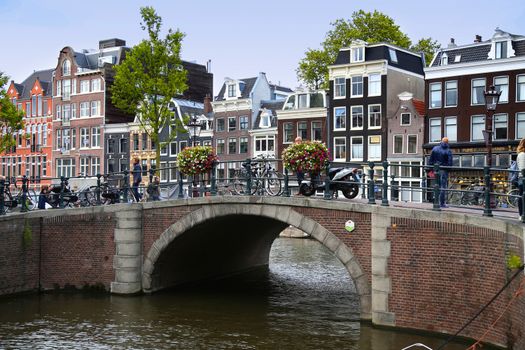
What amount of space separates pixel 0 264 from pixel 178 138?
3285 cm

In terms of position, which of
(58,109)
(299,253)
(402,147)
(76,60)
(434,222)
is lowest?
(299,253)

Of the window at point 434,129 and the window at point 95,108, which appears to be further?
the window at point 95,108

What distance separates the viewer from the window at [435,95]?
3791cm

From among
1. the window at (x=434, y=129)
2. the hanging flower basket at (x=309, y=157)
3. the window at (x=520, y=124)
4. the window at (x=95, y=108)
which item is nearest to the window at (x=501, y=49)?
the window at (x=520, y=124)

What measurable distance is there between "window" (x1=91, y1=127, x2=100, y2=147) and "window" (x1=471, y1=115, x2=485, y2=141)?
31.1 metres

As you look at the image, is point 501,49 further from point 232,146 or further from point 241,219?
point 241,219

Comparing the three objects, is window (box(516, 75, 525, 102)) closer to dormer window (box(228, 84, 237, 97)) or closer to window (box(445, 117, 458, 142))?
window (box(445, 117, 458, 142))

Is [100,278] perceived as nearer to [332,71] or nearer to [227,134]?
[332,71]

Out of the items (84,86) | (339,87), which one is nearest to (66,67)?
(84,86)

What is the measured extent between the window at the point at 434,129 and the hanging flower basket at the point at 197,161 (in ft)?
74.6

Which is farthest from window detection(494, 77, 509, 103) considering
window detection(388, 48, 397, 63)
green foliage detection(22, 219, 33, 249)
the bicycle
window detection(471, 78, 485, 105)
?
green foliage detection(22, 219, 33, 249)

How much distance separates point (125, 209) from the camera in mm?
18641

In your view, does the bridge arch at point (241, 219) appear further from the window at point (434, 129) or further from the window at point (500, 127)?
the window at point (434, 129)

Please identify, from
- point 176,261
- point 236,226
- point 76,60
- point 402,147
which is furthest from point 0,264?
point 76,60
